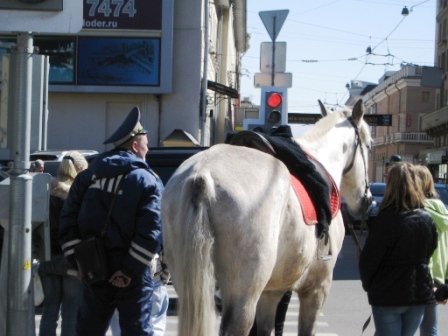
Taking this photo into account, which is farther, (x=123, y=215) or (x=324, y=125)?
(x=324, y=125)

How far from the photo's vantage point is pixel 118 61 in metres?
27.0

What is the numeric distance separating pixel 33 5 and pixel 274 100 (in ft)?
32.0

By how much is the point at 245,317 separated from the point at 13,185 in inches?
70.6

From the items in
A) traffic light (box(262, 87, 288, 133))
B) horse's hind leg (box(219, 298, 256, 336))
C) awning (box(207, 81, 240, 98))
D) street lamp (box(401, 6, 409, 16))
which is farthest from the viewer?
street lamp (box(401, 6, 409, 16))

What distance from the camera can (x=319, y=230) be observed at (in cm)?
595

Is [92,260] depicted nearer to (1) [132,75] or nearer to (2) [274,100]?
(2) [274,100]

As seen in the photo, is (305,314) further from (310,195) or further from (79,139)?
(79,139)

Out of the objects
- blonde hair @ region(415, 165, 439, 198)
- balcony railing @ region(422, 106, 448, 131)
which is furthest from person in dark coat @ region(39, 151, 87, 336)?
balcony railing @ region(422, 106, 448, 131)

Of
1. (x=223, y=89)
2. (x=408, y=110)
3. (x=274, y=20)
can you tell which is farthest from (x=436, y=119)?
(x=274, y=20)

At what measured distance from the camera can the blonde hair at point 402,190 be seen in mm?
6270

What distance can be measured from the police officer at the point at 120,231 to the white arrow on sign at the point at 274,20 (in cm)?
1107

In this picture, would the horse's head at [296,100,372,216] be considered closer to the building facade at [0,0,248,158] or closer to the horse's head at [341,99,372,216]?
the horse's head at [341,99,372,216]

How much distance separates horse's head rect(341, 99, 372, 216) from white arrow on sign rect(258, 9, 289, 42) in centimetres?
883

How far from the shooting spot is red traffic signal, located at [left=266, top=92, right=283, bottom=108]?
1479cm
